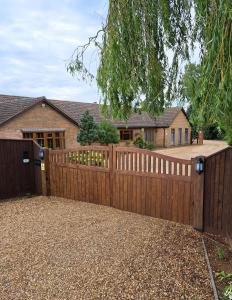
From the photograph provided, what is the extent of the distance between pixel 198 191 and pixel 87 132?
13.9m

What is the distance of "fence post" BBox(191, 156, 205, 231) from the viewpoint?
464 centimetres

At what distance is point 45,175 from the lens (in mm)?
7414

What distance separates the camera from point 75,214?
19.2ft

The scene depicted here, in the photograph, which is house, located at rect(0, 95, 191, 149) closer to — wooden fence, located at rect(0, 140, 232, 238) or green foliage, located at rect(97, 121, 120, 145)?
green foliage, located at rect(97, 121, 120, 145)

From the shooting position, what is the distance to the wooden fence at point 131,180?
196 inches

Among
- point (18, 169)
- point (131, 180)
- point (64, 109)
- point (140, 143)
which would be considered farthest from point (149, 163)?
point (140, 143)

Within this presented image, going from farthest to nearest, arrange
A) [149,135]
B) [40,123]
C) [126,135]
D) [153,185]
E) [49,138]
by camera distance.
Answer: [149,135], [126,135], [49,138], [40,123], [153,185]

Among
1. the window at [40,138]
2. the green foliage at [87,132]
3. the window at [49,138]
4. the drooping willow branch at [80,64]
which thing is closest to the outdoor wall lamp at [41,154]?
the drooping willow branch at [80,64]

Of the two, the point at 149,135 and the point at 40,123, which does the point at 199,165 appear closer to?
the point at 40,123

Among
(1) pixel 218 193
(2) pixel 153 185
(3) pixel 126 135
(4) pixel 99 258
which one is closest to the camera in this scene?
(4) pixel 99 258

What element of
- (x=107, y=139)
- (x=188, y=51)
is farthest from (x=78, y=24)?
(x=107, y=139)

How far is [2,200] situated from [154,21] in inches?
255

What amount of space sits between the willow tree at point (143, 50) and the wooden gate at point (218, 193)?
147 centimetres

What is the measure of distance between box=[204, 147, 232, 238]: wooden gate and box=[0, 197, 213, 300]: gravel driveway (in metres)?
0.49
